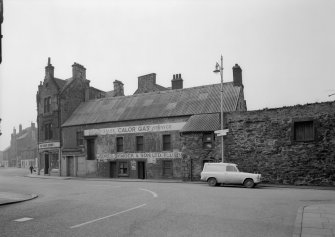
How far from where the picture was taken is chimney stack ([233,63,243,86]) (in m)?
30.8

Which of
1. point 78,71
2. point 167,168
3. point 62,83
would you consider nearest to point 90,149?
point 167,168

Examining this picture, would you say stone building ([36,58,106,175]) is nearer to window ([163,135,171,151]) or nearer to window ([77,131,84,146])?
window ([77,131,84,146])

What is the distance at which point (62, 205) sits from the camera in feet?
39.3

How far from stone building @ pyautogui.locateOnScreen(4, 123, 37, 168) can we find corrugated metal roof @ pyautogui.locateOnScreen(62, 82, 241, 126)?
51.4 m

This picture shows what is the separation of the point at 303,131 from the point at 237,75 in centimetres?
1071

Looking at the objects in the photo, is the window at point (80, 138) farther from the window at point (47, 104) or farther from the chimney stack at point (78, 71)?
the chimney stack at point (78, 71)

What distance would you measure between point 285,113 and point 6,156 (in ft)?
349

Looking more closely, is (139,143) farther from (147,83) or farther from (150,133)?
(147,83)

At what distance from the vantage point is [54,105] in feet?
122

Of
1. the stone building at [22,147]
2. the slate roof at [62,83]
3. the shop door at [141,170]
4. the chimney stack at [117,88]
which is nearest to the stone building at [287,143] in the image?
the shop door at [141,170]

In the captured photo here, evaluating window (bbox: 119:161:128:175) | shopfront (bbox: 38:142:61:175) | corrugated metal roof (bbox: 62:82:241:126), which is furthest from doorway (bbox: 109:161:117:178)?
shopfront (bbox: 38:142:61:175)

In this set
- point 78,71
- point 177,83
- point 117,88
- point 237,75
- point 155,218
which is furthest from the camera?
point 117,88

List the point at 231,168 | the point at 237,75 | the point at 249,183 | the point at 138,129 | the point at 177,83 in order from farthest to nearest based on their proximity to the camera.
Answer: the point at 177,83 → the point at 138,129 → the point at 237,75 → the point at 231,168 → the point at 249,183

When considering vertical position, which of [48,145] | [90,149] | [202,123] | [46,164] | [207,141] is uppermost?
[202,123]
